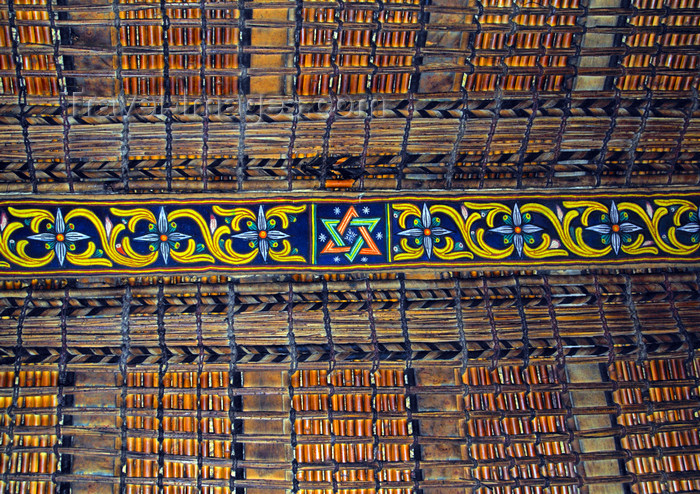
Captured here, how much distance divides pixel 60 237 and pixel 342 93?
356cm

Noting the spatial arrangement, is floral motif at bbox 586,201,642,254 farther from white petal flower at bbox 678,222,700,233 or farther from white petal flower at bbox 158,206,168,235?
white petal flower at bbox 158,206,168,235

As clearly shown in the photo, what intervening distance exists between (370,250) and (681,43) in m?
4.37

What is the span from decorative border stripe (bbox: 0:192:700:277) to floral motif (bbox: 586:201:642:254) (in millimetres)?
12

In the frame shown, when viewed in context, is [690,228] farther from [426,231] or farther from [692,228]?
[426,231]

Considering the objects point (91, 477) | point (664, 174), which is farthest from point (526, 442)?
point (91, 477)

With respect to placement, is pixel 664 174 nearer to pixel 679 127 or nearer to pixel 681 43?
pixel 679 127

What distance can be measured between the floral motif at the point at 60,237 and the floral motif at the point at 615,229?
5972 millimetres

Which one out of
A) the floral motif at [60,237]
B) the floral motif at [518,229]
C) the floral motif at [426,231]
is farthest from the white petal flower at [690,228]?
the floral motif at [60,237]

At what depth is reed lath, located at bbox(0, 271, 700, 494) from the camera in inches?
297

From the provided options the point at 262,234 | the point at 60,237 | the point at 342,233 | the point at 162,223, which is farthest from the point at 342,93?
the point at 60,237

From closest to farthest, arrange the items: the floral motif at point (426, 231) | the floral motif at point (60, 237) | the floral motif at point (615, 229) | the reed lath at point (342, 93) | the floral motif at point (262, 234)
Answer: the reed lath at point (342, 93) → the floral motif at point (60, 237) → the floral motif at point (262, 234) → the floral motif at point (426, 231) → the floral motif at point (615, 229)

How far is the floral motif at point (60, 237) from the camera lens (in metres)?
7.71

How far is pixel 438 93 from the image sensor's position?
7.89m

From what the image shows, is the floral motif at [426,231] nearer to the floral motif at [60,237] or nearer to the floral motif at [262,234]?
the floral motif at [262,234]
